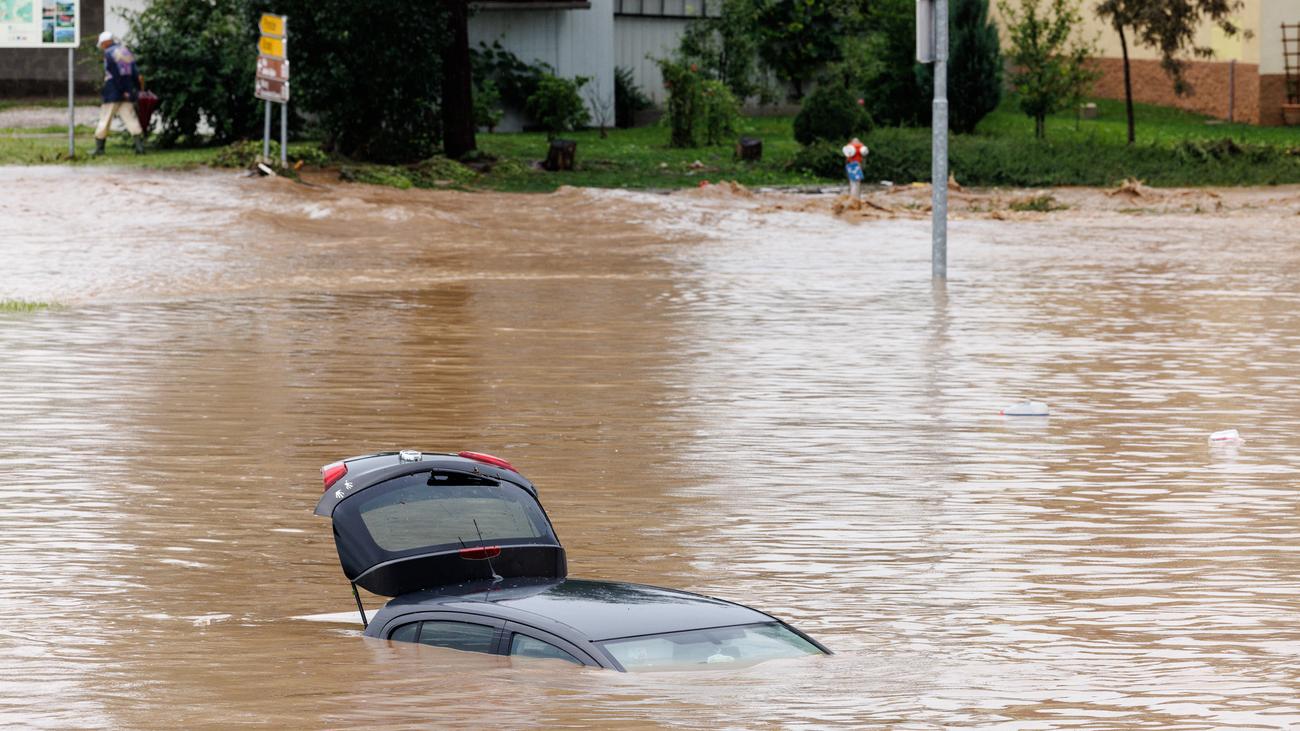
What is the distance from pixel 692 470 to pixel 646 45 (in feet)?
121

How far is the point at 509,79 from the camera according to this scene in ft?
138

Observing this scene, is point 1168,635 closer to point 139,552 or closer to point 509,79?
point 139,552

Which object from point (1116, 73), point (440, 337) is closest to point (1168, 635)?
point (440, 337)

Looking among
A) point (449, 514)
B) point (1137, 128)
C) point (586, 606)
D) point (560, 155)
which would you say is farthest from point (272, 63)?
point (586, 606)

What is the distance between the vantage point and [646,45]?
1860 inches

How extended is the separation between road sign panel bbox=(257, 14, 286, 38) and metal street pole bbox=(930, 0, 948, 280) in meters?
10.4

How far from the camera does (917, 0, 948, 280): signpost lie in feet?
68.1

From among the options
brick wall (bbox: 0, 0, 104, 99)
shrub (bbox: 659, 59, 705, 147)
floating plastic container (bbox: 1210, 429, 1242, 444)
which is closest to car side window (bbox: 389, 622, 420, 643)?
floating plastic container (bbox: 1210, 429, 1242, 444)

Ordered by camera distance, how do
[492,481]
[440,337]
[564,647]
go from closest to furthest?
[564,647] → [492,481] → [440,337]

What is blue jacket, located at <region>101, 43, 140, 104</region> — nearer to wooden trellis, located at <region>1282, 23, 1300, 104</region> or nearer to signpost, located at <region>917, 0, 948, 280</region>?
signpost, located at <region>917, 0, 948, 280</region>

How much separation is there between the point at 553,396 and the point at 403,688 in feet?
23.2

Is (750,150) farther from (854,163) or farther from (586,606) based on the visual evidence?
(586,606)

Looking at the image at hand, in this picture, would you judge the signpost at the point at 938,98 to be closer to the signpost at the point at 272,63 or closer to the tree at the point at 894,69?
the signpost at the point at 272,63

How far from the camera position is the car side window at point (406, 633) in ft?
22.3
